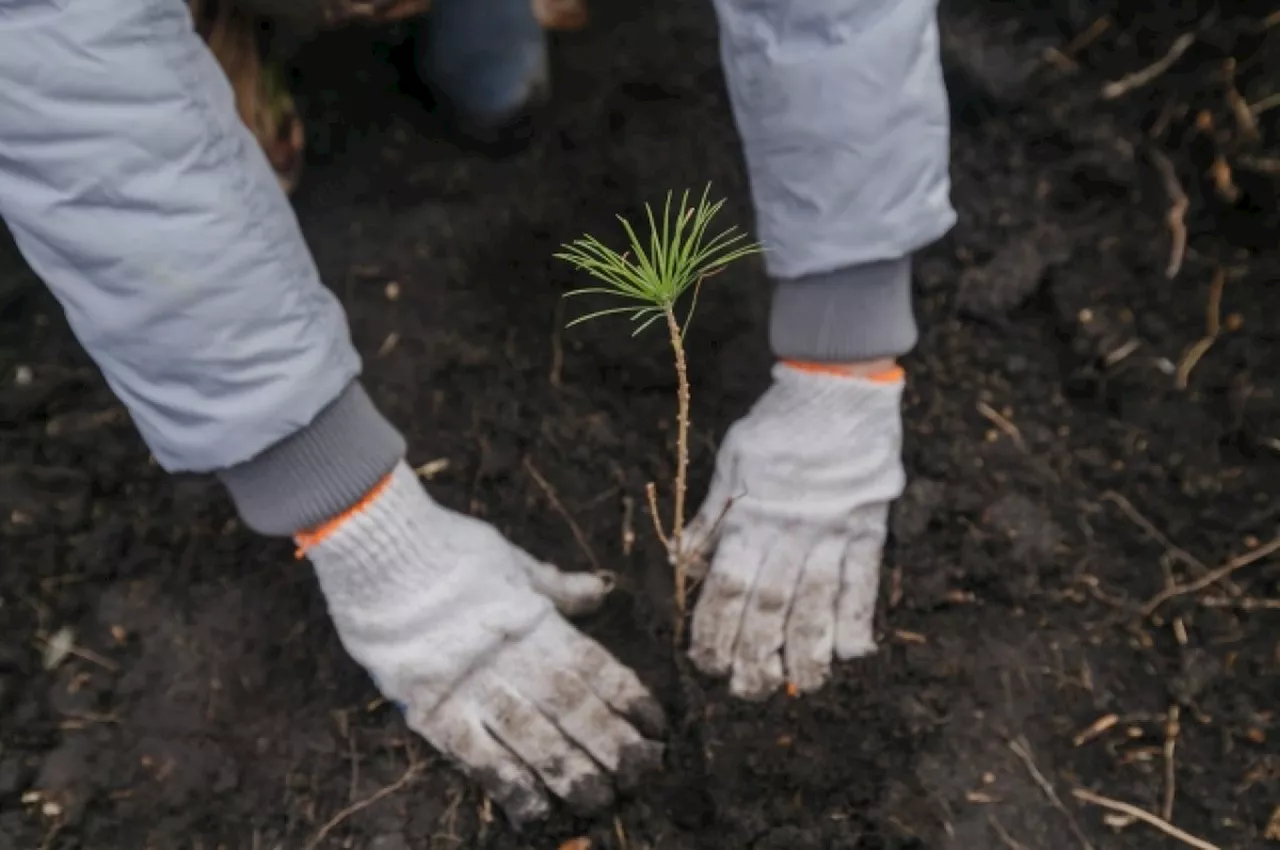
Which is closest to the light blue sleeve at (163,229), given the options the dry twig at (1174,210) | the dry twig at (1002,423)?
the dry twig at (1002,423)

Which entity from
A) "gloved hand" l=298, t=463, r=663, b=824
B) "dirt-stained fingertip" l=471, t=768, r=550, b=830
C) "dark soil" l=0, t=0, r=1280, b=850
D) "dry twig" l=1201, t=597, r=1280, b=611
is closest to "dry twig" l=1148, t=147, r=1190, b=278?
"dark soil" l=0, t=0, r=1280, b=850

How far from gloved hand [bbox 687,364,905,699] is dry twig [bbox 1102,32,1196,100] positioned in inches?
23.9

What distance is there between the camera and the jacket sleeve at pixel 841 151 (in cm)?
105

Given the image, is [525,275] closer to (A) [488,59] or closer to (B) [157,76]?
(A) [488,59]

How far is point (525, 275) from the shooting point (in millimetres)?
1438

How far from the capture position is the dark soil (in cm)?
114

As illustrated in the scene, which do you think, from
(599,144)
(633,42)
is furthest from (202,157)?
(633,42)

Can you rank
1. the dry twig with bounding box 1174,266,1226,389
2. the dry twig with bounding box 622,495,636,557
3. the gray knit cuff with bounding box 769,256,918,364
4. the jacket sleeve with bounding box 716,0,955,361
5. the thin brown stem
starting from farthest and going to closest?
the dry twig with bounding box 1174,266,1226,389, the dry twig with bounding box 622,495,636,557, the gray knit cuff with bounding box 769,256,918,364, the jacket sleeve with bounding box 716,0,955,361, the thin brown stem

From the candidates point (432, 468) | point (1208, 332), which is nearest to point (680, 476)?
point (432, 468)

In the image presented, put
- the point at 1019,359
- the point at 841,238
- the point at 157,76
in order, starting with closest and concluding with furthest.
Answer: the point at 157,76, the point at 841,238, the point at 1019,359

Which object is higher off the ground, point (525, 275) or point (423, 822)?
point (525, 275)

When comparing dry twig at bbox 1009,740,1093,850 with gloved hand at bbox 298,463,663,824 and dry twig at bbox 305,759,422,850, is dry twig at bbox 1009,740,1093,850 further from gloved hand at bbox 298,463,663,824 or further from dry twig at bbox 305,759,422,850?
dry twig at bbox 305,759,422,850

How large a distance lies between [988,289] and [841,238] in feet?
1.15

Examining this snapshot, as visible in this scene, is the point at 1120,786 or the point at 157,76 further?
the point at 1120,786
